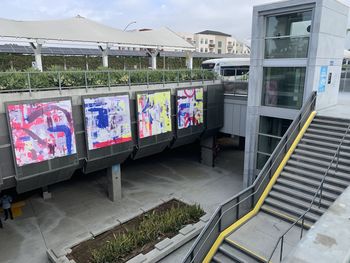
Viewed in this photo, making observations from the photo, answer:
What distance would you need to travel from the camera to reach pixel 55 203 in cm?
1541

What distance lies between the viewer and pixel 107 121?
513 inches

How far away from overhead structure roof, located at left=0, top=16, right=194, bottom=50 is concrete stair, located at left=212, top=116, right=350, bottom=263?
14.3 metres

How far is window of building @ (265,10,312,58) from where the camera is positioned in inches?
481

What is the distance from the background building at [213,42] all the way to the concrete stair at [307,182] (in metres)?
84.2

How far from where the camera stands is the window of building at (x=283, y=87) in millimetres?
12820

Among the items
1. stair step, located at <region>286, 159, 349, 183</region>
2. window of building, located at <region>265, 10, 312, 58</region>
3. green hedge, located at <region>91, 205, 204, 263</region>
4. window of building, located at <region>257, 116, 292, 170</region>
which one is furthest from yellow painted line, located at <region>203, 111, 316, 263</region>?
green hedge, located at <region>91, 205, 204, 263</region>

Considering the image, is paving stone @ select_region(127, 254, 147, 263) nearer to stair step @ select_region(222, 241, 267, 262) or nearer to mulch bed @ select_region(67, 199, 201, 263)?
mulch bed @ select_region(67, 199, 201, 263)

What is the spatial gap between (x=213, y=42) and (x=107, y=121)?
94399mm

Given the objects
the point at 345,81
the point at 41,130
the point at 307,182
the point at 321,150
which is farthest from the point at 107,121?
the point at 345,81

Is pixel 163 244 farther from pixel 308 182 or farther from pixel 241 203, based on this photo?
pixel 308 182

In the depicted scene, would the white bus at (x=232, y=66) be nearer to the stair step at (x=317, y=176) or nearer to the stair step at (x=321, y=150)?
the stair step at (x=321, y=150)

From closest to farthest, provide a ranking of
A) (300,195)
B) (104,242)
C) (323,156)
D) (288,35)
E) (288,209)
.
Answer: (288,209), (300,195), (323,156), (104,242), (288,35)

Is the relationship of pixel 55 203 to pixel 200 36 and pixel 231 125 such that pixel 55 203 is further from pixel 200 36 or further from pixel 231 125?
pixel 200 36

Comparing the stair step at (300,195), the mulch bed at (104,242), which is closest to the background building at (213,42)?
the mulch bed at (104,242)
